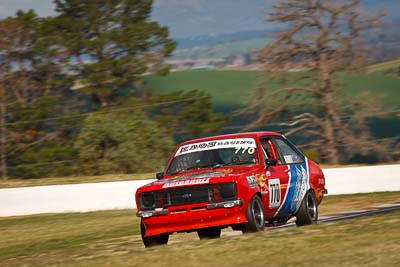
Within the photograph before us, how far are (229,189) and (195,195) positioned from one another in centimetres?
47

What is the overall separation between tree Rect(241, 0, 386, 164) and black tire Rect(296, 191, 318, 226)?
2800 centimetres

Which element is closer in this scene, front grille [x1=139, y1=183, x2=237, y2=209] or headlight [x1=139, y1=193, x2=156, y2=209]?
front grille [x1=139, y1=183, x2=237, y2=209]

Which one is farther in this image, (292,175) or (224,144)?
(292,175)

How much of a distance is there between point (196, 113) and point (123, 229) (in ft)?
92.3

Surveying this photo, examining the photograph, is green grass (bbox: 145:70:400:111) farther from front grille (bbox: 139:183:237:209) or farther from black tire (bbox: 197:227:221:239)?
front grille (bbox: 139:183:237:209)

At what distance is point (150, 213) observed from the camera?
40.3 feet

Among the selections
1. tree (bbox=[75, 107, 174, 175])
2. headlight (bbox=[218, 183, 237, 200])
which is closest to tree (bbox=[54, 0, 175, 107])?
tree (bbox=[75, 107, 174, 175])

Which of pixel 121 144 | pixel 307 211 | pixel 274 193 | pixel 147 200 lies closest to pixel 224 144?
pixel 274 193

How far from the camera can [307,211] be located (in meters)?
13.8

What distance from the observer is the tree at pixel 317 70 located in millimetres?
42500

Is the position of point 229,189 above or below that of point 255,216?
above

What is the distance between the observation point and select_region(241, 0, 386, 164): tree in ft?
139

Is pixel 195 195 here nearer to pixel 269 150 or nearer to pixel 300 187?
pixel 269 150

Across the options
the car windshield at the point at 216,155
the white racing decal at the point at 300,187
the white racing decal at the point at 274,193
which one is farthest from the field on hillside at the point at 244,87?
the white racing decal at the point at 274,193
